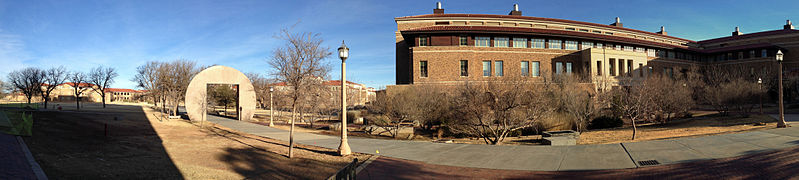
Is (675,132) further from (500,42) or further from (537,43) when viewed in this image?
(537,43)

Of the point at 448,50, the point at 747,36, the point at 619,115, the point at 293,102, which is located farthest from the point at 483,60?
the point at 747,36

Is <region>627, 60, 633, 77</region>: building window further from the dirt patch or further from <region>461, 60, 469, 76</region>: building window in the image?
the dirt patch

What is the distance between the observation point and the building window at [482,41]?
1626 inches

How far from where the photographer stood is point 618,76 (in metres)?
42.2

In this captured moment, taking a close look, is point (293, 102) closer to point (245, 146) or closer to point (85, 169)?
point (245, 146)

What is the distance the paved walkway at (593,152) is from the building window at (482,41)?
29695 mm

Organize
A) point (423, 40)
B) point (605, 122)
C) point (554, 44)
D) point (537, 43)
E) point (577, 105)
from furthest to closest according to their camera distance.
A: point (554, 44), point (537, 43), point (423, 40), point (605, 122), point (577, 105)

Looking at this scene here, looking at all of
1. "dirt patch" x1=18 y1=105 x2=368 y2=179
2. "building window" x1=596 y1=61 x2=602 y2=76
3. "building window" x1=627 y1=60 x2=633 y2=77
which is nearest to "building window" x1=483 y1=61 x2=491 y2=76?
"building window" x1=596 y1=61 x2=602 y2=76

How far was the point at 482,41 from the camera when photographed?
136ft

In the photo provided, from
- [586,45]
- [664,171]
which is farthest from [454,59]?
[664,171]

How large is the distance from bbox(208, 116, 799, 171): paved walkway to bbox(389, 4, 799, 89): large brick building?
2132 centimetres

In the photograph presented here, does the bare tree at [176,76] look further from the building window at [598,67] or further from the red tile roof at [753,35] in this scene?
the red tile roof at [753,35]

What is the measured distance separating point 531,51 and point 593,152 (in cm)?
3510

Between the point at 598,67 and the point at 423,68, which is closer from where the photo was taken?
the point at 423,68
